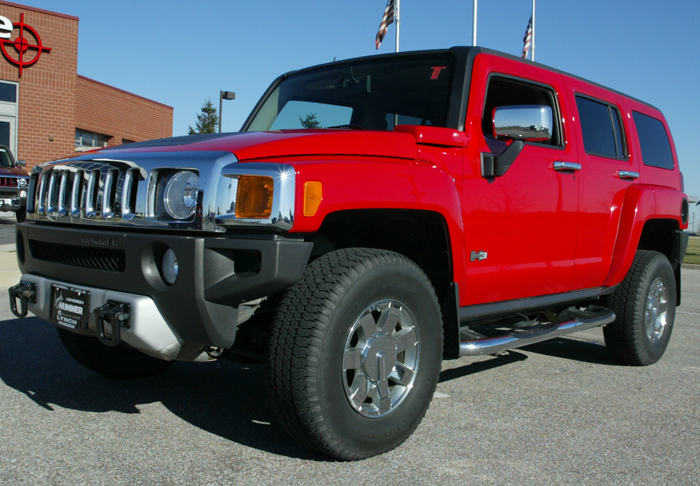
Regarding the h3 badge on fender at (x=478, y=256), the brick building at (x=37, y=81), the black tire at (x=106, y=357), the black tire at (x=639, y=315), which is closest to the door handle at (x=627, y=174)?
the black tire at (x=639, y=315)

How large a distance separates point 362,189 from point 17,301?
1781 millimetres

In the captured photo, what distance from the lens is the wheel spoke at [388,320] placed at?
3041mm

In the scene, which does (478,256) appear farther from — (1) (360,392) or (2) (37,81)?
(2) (37,81)

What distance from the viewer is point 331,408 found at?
2773 mm

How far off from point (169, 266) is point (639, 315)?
352 cm

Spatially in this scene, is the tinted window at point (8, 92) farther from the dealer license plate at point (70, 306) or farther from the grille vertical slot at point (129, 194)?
the grille vertical slot at point (129, 194)

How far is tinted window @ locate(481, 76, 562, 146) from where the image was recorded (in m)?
3.85

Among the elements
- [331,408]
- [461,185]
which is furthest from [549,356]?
[331,408]

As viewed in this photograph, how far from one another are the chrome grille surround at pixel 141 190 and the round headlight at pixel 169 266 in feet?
0.36

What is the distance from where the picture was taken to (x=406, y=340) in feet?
10.2

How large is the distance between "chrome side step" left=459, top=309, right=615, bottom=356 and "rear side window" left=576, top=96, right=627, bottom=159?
107cm

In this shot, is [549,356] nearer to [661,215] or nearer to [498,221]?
[661,215]

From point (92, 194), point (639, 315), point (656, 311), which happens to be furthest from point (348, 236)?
point (656, 311)

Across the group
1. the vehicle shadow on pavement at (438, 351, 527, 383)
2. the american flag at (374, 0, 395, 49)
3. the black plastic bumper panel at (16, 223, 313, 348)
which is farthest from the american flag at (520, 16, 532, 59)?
the black plastic bumper panel at (16, 223, 313, 348)
